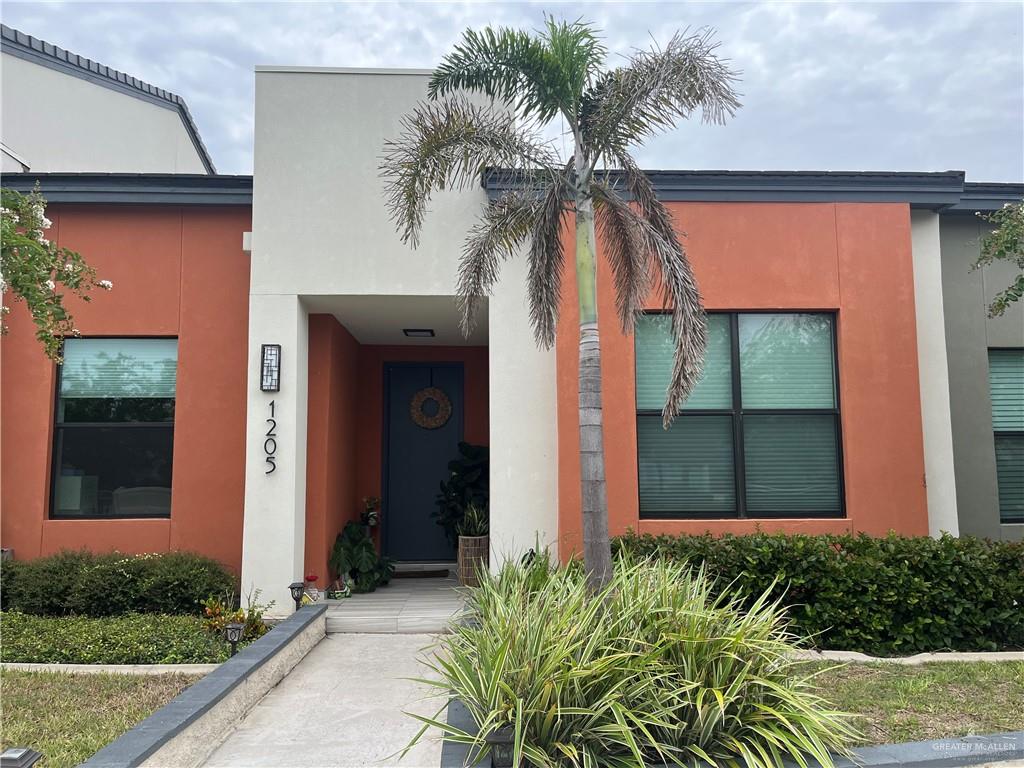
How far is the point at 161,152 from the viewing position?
13.1m

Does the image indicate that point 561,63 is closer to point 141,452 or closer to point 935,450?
point 935,450

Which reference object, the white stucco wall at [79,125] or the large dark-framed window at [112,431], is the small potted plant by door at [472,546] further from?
the white stucco wall at [79,125]

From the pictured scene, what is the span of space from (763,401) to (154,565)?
22.4ft

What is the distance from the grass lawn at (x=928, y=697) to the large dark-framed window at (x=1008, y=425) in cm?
360

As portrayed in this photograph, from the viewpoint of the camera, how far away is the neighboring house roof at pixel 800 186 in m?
7.59

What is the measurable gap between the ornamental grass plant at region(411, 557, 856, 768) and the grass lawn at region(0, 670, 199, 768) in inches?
79.8

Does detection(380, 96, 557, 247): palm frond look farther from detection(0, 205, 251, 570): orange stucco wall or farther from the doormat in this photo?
the doormat

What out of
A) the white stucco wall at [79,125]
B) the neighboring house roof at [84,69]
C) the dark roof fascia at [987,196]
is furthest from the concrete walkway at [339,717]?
the neighboring house roof at [84,69]

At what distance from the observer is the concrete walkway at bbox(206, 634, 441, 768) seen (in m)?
3.92

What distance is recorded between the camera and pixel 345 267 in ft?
25.1

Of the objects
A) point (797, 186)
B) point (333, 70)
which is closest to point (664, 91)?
point (797, 186)

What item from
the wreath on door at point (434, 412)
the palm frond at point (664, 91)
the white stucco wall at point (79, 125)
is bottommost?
the wreath on door at point (434, 412)

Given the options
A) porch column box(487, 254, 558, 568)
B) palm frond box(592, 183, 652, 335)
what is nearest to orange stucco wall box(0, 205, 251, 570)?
porch column box(487, 254, 558, 568)

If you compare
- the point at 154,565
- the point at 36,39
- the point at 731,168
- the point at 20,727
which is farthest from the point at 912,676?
the point at 36,39
